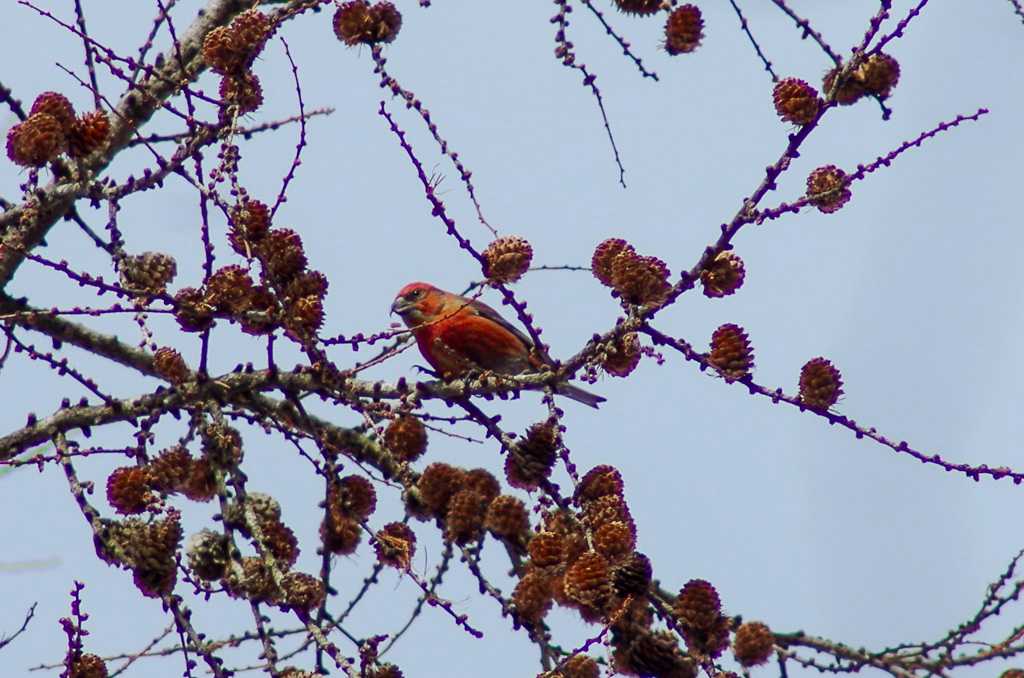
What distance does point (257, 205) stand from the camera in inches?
119

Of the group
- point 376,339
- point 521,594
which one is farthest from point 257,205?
point 521,594

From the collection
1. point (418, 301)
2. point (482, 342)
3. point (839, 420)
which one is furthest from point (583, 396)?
point (839, 420)

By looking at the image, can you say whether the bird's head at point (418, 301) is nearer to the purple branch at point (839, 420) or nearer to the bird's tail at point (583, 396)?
the bird's tail at point (583, 396)

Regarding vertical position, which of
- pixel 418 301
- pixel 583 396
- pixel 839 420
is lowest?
pixel 839 420

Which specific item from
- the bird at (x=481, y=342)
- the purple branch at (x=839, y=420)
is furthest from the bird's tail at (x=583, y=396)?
the purple branch at (x=839, y=420)

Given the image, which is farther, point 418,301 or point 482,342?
point 418,301

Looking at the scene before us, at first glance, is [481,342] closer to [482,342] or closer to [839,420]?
[482,342]

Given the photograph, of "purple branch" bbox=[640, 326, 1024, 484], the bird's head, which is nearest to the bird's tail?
the bird's head

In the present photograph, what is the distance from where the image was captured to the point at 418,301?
6.21 m

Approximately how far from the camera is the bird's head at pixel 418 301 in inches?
240

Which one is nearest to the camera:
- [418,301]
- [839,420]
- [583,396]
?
[839,420]

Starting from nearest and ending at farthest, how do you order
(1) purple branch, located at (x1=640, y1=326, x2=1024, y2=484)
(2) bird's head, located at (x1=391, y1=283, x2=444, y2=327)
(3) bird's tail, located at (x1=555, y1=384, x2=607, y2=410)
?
(1) purple branch, located at (x1=640, y1=326, x2=1024, y2=484), (3) bird's tail, located at (x1=555, y1=384, x2=607, y2=410), (2) bird's head, located at (x1=391, y1=283, x2=444, y2=327)

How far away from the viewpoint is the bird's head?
609 cm

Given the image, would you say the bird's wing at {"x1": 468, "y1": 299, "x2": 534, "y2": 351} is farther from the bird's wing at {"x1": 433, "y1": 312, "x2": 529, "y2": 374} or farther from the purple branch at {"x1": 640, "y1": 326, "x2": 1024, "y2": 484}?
the purple branch at {"x1": 640, "y1": 326, "x2": 1024, "y2": 484}
